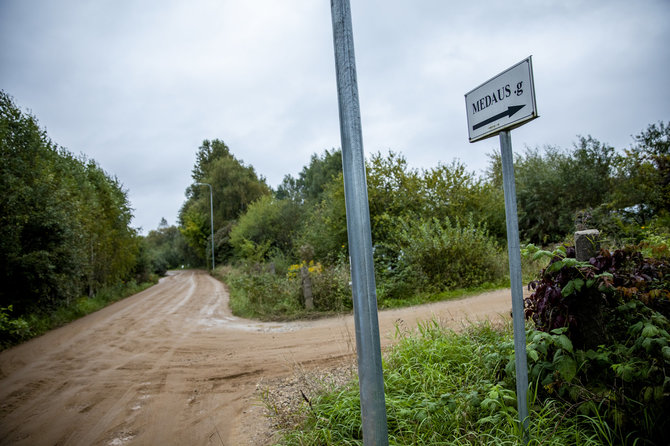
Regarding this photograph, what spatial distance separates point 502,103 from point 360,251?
1.37m

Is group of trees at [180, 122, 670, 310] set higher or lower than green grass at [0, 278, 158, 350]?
higher

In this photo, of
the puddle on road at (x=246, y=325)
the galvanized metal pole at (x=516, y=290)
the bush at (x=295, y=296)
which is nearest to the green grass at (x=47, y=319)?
the puddle on road at (x=246, y=325)

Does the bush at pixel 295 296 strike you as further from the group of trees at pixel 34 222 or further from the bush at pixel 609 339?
the bush at pixel 609 339

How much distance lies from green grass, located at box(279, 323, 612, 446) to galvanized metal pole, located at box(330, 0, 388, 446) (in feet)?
2.91

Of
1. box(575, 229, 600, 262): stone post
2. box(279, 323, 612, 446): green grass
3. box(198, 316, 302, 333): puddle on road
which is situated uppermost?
box(575, 229, 600, 262): stone post

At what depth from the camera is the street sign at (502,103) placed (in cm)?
206

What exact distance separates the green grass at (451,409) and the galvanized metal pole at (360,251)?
0.89 metres

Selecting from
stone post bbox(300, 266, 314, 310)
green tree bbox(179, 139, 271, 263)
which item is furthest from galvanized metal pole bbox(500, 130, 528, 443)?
green tree bbox(179, 139, 271, 263)

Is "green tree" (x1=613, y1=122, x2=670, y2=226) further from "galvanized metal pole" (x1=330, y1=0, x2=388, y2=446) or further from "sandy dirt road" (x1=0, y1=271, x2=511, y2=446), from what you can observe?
"galvanized metal pole" (x1=330, y1=0, x2=388, y2=446)

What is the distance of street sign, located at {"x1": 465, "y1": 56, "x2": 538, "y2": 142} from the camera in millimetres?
2062

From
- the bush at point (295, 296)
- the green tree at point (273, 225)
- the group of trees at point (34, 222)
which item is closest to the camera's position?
the group of trees at point (34, 222)

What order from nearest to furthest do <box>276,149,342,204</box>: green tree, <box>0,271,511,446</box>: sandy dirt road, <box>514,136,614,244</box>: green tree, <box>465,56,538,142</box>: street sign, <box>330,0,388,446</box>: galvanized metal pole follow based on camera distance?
<box>330,0,388,446</box>: galvanized metal pole, <box>465,56,538,142</box>: street sign, <box>0,271,511,446</box>: sandy dirt road, <box>514,136,614,244</box>: green tree, <box>276,149,342,204</box>: green tree

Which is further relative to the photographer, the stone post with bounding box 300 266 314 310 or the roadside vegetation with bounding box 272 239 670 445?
the stone post with bounding box 300 266 314 310

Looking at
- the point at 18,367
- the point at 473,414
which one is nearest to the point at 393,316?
the point at 473,414
